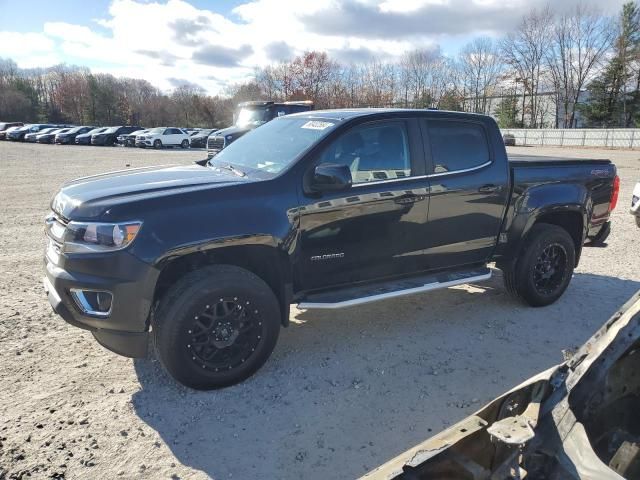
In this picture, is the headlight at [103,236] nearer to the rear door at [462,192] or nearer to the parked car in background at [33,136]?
the rear door at [462,192]

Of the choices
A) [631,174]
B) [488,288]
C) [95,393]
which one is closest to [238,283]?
[95,393]

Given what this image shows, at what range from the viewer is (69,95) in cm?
7300

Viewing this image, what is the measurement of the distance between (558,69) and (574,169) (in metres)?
65.0

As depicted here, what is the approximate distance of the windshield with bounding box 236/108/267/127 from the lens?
55.8 ft

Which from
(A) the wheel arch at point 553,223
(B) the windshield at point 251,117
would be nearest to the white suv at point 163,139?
(B) the windshield at point 251,117

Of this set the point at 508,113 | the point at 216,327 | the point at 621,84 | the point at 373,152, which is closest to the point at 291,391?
the point at 216,327

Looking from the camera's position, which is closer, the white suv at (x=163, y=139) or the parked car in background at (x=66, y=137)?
the white suv at (x=163, y=139)

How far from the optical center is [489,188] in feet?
15.5

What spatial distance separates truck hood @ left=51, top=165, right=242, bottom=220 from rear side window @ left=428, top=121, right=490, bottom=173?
5.92 ft

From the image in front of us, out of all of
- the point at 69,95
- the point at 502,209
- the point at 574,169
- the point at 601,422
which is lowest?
the point at 601,422

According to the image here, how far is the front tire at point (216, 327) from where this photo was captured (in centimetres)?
338

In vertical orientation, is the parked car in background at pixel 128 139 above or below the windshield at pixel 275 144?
above

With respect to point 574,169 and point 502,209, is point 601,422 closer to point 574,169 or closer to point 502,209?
point 502,209

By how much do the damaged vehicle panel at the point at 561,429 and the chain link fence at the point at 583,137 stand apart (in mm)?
43062
